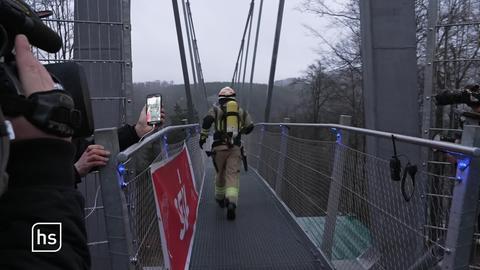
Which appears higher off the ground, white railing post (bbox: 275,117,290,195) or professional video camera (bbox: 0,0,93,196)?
professional video camera (bbox: 0,0,93,196)

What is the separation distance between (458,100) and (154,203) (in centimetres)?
247

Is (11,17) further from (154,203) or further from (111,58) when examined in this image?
(111,58)

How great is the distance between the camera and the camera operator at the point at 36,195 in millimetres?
841

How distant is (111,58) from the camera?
11.7 ft

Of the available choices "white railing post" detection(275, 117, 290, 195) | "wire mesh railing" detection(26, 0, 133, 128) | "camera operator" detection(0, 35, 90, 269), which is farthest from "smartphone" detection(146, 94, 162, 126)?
"white railing post" detection(275, 117, 290, 195)

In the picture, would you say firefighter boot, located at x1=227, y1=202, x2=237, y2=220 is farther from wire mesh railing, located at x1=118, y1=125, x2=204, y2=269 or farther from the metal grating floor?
wire mesh railing, located at x1=118, y1=125, x2=204, y2=269

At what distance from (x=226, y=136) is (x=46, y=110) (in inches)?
205

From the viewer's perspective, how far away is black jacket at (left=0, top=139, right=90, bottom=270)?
0.84 m

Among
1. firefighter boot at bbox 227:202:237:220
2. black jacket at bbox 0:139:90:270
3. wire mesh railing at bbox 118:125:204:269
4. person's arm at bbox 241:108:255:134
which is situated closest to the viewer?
black jacket at bbox 0:139:90:270

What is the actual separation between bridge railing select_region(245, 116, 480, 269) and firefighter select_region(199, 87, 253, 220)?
1.05m

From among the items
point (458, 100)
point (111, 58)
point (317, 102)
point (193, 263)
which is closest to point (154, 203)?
point (111, 58)

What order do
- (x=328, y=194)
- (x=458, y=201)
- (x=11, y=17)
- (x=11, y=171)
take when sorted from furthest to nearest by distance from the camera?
(x=328, y=194), (x=458, y=201), (x=11, y=17), (x=11, y=171)

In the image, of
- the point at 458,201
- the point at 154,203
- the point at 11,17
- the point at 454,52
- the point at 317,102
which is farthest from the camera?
the point at 317,102


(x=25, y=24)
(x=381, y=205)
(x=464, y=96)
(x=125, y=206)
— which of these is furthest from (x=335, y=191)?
(x=25, y=24)
